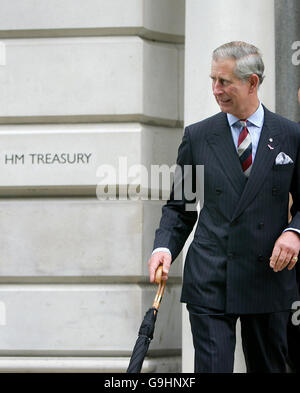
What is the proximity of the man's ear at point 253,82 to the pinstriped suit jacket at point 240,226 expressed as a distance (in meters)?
0.19

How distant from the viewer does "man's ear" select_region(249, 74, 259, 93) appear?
5.15 meters

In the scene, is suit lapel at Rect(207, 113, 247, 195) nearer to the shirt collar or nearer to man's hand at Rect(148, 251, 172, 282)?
the shirt collar

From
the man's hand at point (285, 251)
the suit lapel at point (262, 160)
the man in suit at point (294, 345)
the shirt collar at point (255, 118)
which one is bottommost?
the man in suit at point (294, 345)

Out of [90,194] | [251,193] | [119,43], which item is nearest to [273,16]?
[119,43]

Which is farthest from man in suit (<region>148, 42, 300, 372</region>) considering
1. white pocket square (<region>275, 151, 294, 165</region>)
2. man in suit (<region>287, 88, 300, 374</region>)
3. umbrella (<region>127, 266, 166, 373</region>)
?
man in suit (<region>287, 88, 300, 374</region>)

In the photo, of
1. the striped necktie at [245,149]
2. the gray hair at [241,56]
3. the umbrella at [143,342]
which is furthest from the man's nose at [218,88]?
the umbrella at [143,342]

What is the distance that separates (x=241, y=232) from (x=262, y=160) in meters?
0.39

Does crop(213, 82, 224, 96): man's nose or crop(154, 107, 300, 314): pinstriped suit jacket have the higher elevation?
crop(213, 82, 224, 96): man's nose

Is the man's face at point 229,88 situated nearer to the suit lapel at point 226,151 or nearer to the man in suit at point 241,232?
the man in suit at point 241,232

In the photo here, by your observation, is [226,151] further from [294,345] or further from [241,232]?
[294,345]

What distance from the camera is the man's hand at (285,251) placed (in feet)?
16.2

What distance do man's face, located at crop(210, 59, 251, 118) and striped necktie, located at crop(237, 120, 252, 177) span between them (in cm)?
10

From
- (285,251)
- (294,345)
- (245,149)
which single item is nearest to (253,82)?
(245,149)

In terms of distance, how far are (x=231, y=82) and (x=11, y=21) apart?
8.88 feet
